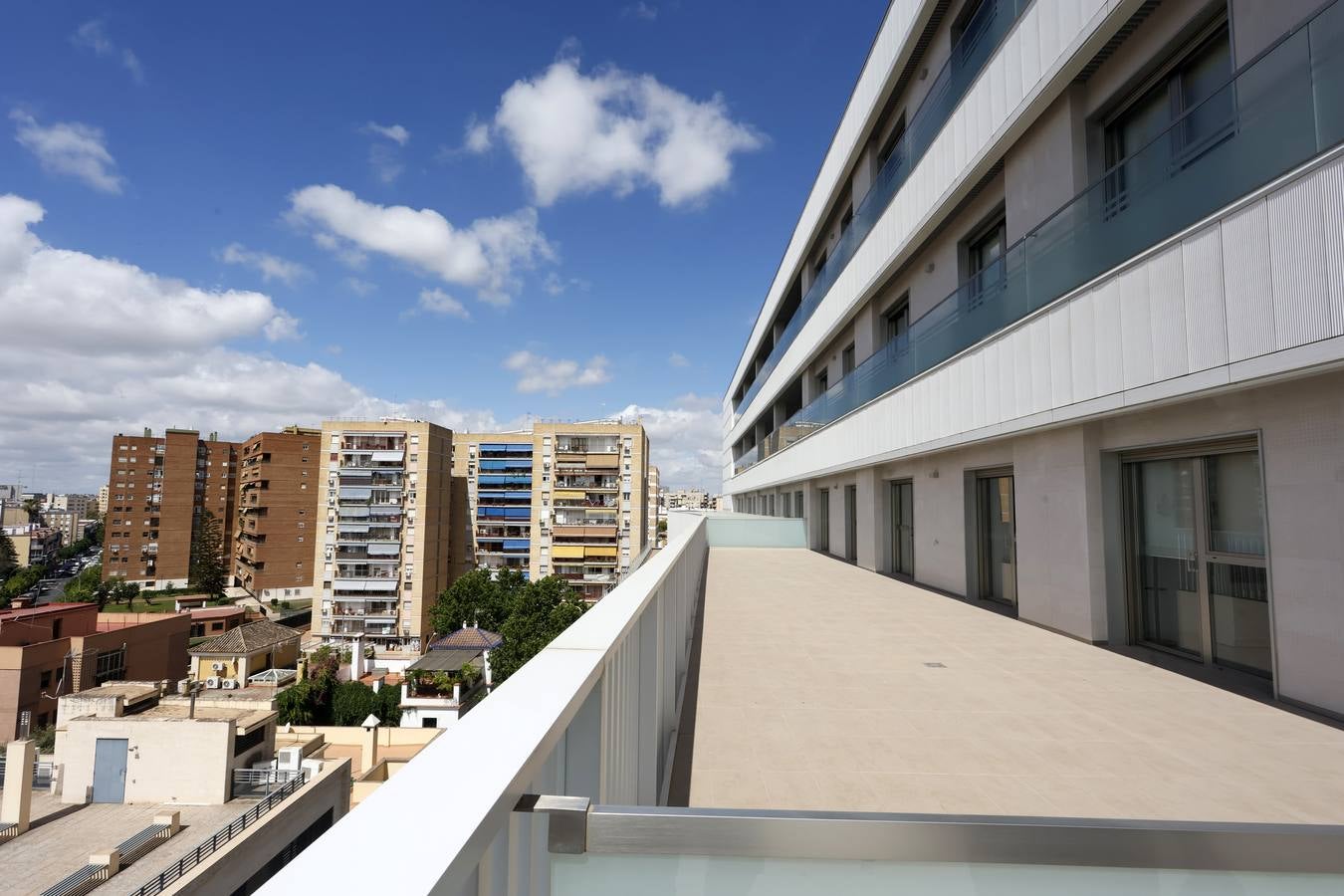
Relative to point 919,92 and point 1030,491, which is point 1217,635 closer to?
point 1030,491

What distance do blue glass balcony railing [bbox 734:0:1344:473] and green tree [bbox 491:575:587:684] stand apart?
34.7 metres

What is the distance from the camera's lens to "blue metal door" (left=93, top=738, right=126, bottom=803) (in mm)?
25125

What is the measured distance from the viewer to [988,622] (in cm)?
886

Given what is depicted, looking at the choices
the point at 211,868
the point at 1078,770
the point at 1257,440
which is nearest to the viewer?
the point at 1078,770

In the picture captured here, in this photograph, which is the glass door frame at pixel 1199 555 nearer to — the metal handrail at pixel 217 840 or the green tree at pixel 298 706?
the metal handrail at pixel 217 840

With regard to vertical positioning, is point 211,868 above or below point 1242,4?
below

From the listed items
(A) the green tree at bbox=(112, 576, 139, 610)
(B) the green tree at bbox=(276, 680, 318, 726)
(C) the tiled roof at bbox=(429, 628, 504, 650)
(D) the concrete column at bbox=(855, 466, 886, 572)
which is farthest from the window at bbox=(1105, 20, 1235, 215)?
(A) the green tree at bbox=(112, 576, 139, 610)

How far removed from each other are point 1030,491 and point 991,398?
145 centimetres

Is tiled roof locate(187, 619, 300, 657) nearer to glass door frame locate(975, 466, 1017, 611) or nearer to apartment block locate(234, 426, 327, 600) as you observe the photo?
apartment block locate(234, 426, 327, 600)

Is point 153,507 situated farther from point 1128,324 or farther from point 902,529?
point 1128,324

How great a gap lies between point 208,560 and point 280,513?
16.0m

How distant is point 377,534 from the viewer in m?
64.1

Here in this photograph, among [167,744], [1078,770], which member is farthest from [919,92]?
[167,744]

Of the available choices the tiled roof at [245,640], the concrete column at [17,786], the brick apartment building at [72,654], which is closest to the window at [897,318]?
the concrete column at [17,786]
